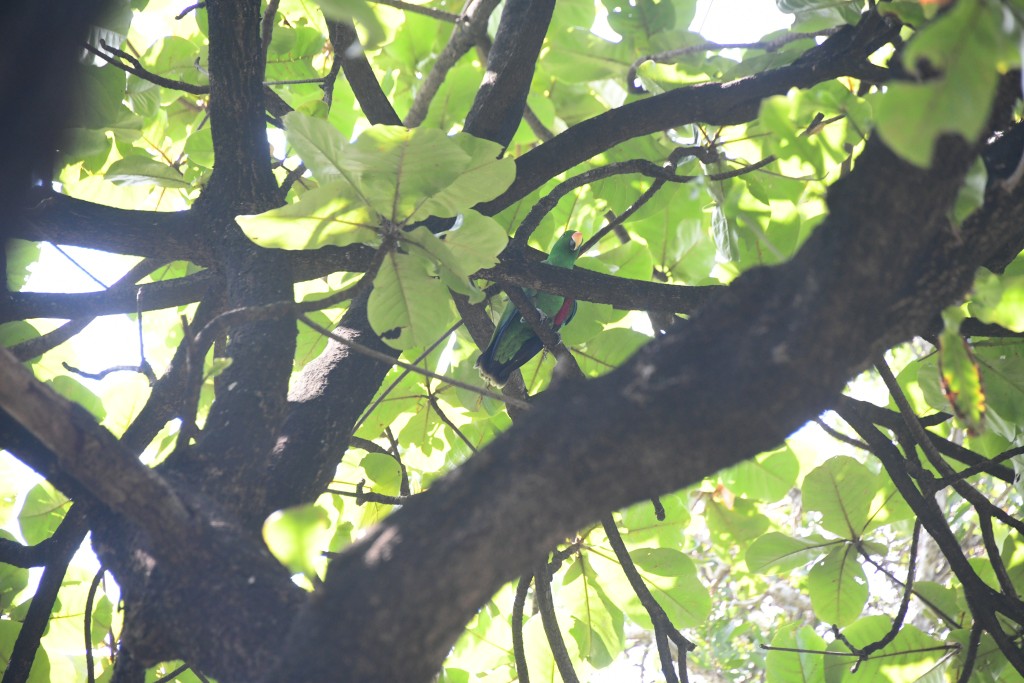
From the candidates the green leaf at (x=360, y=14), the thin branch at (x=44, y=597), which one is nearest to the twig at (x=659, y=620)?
the thin branch at (x=44, y=597)

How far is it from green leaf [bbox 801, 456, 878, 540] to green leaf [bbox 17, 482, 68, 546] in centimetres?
204

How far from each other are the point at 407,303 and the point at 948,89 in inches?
37.9

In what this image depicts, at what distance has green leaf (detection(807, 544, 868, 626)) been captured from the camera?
213 cm

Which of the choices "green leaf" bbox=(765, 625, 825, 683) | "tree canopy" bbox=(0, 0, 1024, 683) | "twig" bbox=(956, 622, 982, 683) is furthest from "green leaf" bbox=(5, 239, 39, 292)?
"twig" bbox=(956, 622, 982, 683)

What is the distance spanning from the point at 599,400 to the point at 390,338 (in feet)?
2.30

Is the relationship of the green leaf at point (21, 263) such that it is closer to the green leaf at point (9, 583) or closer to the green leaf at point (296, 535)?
the green leaf at point (9, 583)

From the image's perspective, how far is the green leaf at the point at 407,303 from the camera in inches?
54.6

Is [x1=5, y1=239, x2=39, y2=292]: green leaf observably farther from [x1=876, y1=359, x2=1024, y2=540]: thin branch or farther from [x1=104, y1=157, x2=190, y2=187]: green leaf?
[x1=876, y1=359, x2=1024, y2=540]: thin branch

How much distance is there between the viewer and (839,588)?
2137mm

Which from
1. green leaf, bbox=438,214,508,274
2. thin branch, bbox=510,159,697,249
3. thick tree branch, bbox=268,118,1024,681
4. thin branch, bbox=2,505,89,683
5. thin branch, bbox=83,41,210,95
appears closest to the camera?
thick tree branch, bbox=268,118,1024,681

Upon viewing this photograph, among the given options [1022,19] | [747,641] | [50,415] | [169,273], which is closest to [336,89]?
[169,273]

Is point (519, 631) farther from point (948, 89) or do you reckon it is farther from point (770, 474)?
point (948, 89)

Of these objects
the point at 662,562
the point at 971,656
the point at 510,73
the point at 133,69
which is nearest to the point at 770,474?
the point at 662,562

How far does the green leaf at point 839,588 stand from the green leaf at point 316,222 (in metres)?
1.59
